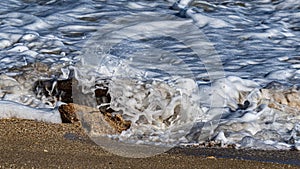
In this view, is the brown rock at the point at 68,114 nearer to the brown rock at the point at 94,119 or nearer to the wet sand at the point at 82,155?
the brown rock at the point at 94,119

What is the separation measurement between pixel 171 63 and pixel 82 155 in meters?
3.00

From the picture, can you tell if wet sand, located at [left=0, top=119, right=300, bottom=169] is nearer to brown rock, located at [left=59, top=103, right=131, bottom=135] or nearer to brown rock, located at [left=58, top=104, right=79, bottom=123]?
brown rock, located at [left=59, top=103, right=131, bottom=135]

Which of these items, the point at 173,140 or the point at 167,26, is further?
the point at 167,26

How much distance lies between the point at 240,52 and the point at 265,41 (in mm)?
483

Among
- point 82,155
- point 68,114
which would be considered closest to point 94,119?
point 68,114

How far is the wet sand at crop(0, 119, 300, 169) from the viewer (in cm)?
266

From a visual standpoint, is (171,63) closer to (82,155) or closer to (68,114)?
(68,114)

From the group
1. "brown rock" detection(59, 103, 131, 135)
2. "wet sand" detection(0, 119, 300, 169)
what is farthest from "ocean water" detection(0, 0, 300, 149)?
"wet sand" detection(0, 119, 300, 169)

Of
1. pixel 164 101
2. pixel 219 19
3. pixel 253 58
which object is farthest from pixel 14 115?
pixel 219 19

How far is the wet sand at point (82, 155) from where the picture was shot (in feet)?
8.74

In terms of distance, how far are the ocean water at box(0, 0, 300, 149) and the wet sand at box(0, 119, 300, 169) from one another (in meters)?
0.32

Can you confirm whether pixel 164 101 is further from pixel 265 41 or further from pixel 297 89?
pixel 265 41

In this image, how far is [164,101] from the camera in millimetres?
4340

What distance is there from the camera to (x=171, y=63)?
227 inches
